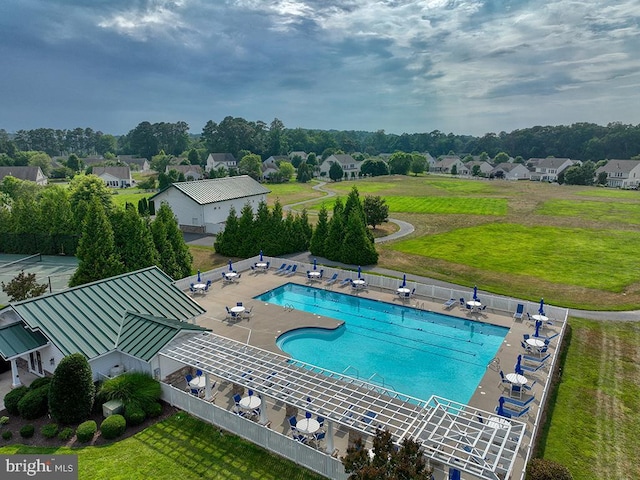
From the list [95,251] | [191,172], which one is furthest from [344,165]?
[95,251]

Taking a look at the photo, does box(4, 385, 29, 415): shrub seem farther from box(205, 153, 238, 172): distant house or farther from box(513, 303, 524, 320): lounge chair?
box(205, 153, 238, 172): distant house

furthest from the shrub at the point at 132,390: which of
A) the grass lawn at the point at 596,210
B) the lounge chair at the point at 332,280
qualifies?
the grass lawn at the point at 596,210

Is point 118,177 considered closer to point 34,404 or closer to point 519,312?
point 34,404

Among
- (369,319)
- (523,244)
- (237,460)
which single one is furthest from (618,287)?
(237,460)

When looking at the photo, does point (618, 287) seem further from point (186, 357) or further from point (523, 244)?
point (186, 357)

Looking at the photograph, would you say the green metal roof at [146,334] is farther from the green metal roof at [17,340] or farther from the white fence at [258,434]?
the green metal roof at [17,340]
